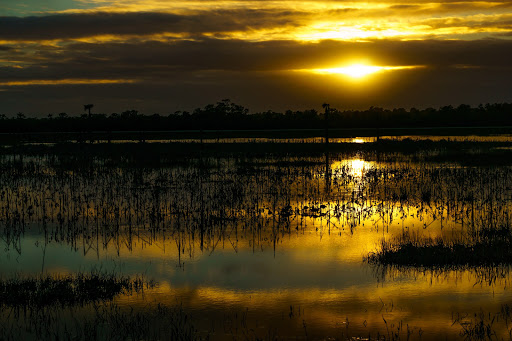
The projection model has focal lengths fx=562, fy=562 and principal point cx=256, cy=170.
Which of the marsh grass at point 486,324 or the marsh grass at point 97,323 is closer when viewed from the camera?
the marsh grass at point 486,324

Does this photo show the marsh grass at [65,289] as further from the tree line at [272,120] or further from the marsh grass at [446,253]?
the tree line at [272,120]

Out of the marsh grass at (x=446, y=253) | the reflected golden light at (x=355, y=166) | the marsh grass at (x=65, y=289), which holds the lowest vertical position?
the marsh grass at (x=65, y=289)

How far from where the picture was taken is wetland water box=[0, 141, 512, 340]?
877 centimetres

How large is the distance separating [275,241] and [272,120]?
11135 cm

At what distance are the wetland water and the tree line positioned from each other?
91357 millimetres

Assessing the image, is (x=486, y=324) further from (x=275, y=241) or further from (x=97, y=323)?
(x=275, y=241)

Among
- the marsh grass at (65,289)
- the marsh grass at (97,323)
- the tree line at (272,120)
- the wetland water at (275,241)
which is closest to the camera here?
the marsh grass at (97,323)

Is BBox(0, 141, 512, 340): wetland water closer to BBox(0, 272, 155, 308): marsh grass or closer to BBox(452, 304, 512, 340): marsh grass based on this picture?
BBox(452, 304, 512, 340): marsh grass

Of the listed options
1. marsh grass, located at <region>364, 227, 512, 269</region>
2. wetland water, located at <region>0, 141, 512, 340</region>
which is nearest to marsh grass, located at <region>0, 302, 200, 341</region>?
wetland water, located at <region>0, 141, 512, 340</region>

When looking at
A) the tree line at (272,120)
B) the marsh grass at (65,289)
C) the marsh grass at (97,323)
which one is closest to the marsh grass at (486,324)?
the marsh grass at (97,323)

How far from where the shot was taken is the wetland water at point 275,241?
8.77 metres

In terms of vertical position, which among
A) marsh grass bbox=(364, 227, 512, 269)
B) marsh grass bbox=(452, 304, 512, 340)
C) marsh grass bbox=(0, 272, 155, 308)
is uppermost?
marsh grass bbox=(364, 227, 512, 269)

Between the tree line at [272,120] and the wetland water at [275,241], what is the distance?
300ft

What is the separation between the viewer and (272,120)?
125 meters
